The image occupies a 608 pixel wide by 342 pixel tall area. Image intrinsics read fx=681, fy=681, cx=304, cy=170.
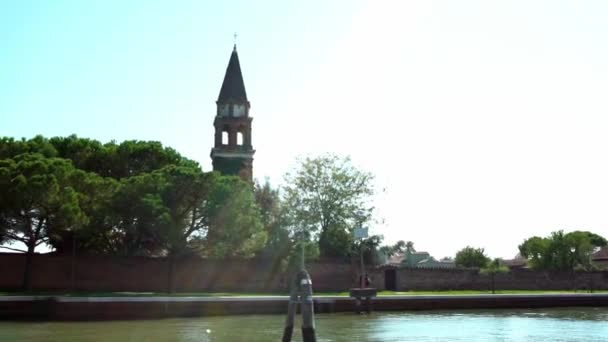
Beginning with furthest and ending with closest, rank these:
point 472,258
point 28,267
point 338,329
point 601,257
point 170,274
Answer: point 601,257, point 472,258, point 170,274, point 28,267, point 338,329

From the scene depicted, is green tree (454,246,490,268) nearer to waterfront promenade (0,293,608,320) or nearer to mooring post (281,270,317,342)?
waterfront promenade (0,293,608,320)

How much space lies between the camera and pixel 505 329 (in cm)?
1916

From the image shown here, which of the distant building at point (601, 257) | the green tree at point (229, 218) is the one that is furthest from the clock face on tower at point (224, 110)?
the distant building at point (601, 257)

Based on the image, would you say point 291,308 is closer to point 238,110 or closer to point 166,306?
point 166,306

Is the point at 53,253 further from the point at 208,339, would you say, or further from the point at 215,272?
the point at 208,339

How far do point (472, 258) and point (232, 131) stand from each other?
35147 millimetres

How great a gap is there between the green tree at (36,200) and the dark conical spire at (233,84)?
2281 cm

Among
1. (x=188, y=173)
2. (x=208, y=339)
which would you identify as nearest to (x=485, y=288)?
(x=188, y=173)

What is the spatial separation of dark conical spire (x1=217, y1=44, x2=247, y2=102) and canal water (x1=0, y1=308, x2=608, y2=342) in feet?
108

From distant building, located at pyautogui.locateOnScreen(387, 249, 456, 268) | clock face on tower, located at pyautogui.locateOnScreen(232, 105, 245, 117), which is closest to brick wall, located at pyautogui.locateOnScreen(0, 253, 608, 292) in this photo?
clock face on tower, located at pyautogui.locateOnScreen(232, 105, 245, 117)

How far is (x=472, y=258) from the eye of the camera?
76.1 metres

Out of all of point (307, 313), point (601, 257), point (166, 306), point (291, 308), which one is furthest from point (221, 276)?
point (601, 257)

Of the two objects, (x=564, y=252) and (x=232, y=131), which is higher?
(x=232, y=131)

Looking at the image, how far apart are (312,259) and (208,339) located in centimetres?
2698
